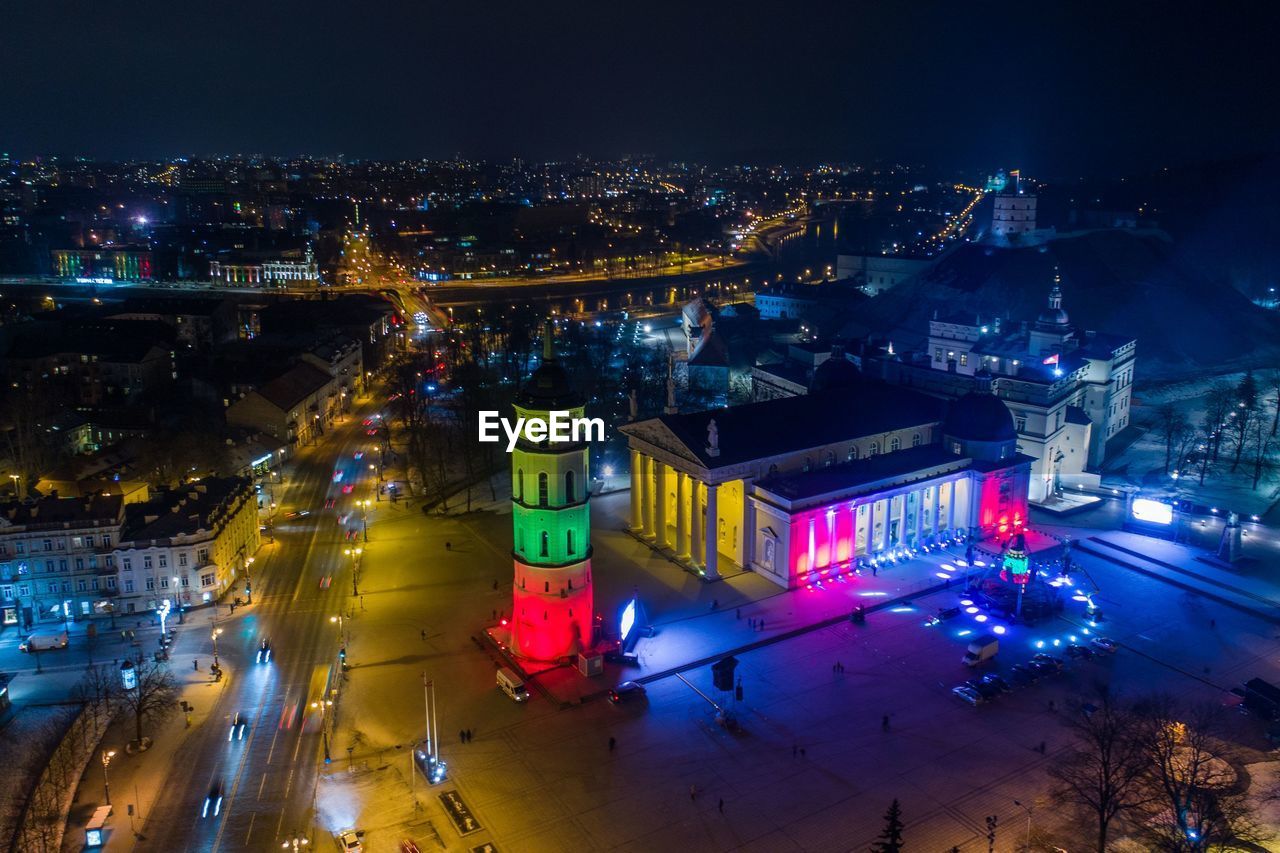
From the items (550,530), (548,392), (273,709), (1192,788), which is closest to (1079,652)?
(1192,788)

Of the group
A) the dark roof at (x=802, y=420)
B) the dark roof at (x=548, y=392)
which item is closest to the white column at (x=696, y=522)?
the dark roof at (x=802, y=420)

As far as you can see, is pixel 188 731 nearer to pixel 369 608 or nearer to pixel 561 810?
pixel 369 608

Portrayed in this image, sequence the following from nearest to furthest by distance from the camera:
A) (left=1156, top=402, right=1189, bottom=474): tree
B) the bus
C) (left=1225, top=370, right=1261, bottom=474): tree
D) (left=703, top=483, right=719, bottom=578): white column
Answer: the bus < (left=703, top=483, right=719, bottom=578): white column < (left=1156, top=402, right=1189, bottom=474): tree < (left=1225, top=370, right=1261, bottom=474): tree

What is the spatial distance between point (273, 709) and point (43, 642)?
Answer: 42.6 feet

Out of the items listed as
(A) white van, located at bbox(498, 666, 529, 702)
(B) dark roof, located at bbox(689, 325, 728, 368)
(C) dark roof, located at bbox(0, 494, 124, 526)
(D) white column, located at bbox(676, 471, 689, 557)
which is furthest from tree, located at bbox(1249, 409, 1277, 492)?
(C) dark roof, located at bbox(0, 494, 124, 526)

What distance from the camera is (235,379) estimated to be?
84125 millimetres

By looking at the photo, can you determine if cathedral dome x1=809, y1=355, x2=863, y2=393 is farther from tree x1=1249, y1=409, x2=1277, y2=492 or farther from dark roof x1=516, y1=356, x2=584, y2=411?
dark roof x1=516, y1=356, x2=584, y2=411

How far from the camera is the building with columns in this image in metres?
48.9

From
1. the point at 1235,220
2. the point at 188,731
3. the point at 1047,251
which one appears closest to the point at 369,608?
the point at 188,731

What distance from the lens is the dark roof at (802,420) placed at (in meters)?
50.6

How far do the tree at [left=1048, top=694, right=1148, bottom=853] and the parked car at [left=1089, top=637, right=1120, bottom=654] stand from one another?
20.6 feet

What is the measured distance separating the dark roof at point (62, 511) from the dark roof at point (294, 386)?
26.6 meters

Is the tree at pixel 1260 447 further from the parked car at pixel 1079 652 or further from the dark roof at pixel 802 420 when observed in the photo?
the parked car at pixel 1079 652

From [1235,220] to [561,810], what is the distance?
136 m
